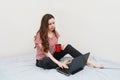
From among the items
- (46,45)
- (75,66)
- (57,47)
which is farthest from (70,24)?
(75,66)

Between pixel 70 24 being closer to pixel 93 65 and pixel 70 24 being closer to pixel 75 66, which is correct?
pixel 93 65

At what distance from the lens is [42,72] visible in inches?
85.3

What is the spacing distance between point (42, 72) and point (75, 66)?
320 mm

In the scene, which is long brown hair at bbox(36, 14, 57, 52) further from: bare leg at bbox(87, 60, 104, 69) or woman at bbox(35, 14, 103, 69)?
bare leg at bbox(87, 60, 104, 69)

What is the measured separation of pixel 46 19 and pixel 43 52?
1.12 feet

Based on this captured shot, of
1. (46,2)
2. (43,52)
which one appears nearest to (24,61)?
(43,52)

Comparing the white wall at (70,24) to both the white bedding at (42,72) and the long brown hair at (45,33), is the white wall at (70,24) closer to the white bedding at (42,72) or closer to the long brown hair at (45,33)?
the white bedding at (42,72)

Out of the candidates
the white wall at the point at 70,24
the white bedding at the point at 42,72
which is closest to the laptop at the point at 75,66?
the white bedding at the point at 42,72

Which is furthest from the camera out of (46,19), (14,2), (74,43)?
(74,43)

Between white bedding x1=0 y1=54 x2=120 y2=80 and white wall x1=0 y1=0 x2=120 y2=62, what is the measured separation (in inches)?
10.3

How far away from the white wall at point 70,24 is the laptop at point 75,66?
1.42ft

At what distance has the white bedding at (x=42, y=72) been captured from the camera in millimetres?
2041

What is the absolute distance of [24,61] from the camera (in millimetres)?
2473

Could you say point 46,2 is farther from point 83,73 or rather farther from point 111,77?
point 111,77
